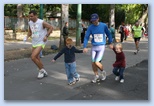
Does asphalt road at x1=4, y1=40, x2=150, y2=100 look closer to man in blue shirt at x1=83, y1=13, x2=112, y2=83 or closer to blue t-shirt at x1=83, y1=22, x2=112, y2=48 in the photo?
man in blue shirt at x1=83, y1=13, x2=112, y2=83

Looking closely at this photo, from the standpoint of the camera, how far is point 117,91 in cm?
642

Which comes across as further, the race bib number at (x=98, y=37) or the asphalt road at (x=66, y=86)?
the race bib number at (x=98, y=37)

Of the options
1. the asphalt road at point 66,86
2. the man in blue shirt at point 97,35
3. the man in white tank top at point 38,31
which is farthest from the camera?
the man in white tank top at point 38,31

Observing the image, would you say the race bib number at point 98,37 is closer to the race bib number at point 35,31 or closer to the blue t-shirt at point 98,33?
the blue t-shirt at point 98,33

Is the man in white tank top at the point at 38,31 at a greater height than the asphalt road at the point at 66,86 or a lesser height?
greater

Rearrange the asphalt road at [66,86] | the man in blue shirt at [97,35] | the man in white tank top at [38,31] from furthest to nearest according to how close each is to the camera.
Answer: the man in white tank top at [38,31]
the man in blue shirt at [97,35]
the asphalt road at [66,86]

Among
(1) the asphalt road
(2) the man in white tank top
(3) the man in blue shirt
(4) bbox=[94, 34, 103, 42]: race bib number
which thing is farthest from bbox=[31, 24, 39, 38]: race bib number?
(4) bbox=[94, 34, 103, 42]: race bib number

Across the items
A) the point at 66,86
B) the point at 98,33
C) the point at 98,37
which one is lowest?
the point at 66,86

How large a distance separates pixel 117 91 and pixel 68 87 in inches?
46.9

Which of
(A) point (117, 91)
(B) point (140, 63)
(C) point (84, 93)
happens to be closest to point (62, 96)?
(C) point (84, 93)

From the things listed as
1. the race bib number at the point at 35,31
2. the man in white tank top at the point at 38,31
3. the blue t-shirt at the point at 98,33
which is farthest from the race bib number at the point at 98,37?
the race bib number at the point at 35,31

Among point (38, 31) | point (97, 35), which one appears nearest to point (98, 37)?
Answer: point (97, 35)

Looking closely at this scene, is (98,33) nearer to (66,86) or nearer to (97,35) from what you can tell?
(97,35)

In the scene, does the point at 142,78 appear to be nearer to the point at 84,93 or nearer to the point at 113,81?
the point at 113,81
